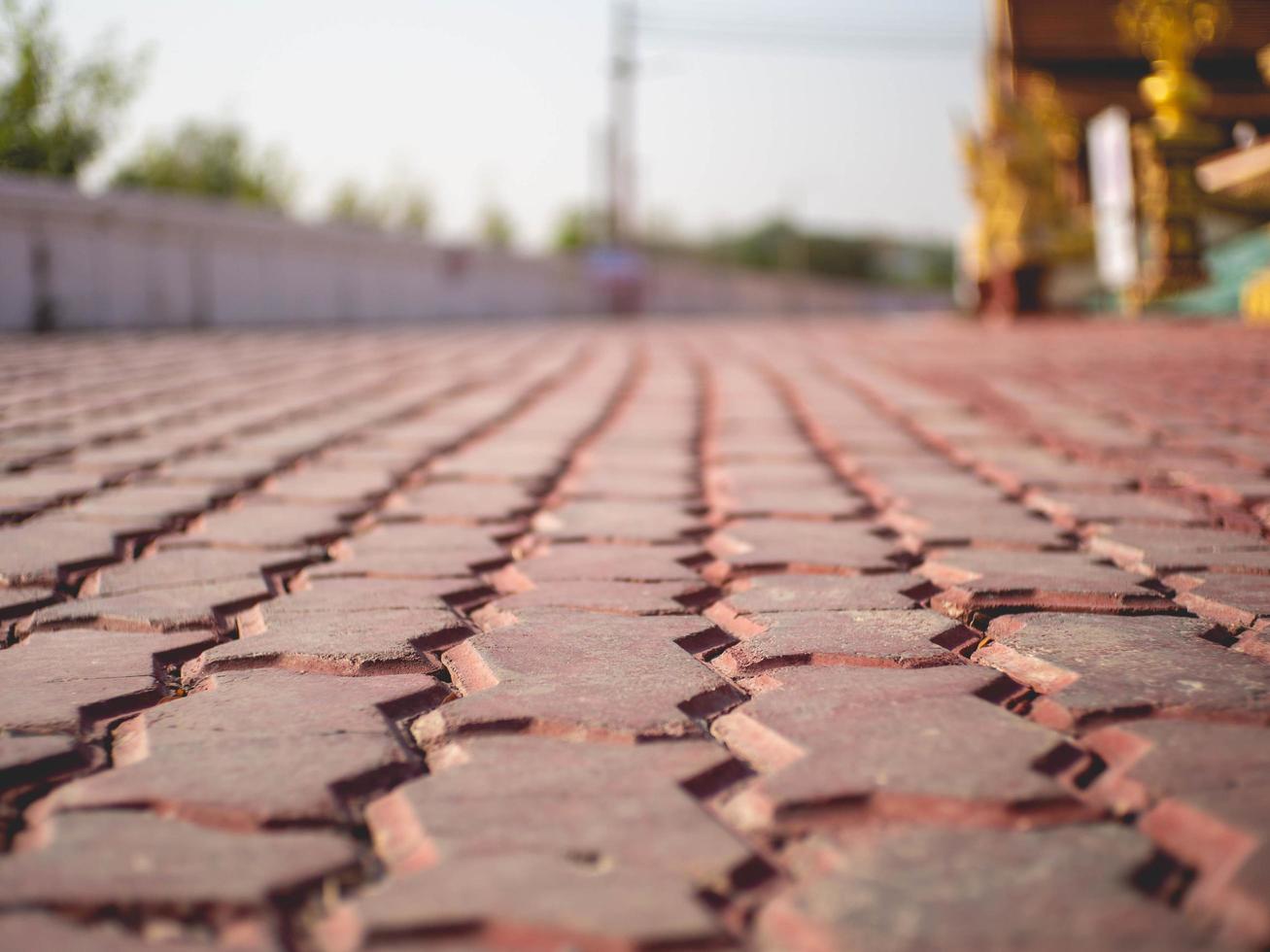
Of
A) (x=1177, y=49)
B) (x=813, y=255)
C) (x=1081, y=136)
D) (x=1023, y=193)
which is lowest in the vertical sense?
(x=1023, y=193)

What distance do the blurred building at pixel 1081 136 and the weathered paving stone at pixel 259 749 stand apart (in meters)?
7.05

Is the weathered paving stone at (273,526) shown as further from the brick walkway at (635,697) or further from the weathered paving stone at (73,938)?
the weathered paving stone at (73,938)

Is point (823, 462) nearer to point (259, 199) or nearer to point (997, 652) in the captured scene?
point (997, 652)

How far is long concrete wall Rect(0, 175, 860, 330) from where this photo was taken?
787cm

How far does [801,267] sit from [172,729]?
61761 millimetres

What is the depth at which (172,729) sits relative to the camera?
1.27 meters

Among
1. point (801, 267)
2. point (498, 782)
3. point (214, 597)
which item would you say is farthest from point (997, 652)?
point (801, 267)

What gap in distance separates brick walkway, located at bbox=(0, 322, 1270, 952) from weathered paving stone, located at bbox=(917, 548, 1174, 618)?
1 centimetres

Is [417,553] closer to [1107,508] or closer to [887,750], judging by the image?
[887,750]

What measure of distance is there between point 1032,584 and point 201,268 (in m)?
9.54

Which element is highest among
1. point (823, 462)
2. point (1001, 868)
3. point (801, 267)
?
point (801, 267)

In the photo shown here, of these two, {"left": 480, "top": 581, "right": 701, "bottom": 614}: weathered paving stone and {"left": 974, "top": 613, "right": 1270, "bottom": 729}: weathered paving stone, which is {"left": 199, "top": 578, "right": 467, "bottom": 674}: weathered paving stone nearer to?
{"left": 480, "top": 581, "right": 701, "bottom": 614}: weathered paving stone

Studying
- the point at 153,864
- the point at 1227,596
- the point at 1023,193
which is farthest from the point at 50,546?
the point at 1023,193

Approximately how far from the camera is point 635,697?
1.37 meters
